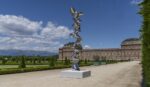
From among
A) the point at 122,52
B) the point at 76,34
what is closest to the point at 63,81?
the point at 76,34

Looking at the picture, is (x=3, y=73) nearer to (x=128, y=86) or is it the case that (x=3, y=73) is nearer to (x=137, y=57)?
(x=128, y=86)

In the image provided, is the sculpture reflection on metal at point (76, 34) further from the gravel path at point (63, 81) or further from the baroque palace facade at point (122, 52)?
the baroque palace facade at point (122, 52)

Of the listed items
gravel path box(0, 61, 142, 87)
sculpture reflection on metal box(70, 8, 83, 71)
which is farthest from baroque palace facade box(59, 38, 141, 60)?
gravel path box(0, 61, 142, 87)

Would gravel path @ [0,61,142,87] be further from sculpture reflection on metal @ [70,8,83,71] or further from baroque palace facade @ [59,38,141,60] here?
baroque palace facade @ [59,38,141,60]

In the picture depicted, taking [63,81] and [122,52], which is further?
[122,52]

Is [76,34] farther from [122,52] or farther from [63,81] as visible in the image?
[122,52]

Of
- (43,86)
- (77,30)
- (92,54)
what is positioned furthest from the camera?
(92,54)

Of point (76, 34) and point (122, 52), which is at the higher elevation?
point (122, 52)

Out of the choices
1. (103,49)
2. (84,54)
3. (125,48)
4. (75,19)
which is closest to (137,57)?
(125,48)

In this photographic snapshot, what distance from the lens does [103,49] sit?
15475 cm

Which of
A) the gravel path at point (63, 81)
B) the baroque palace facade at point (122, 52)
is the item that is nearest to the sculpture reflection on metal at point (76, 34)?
the gravel path at point (63, 81)

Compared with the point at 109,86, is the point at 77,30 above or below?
above

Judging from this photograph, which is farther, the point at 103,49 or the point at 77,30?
Answer: the point at 103,49

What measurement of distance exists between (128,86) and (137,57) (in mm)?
135172
